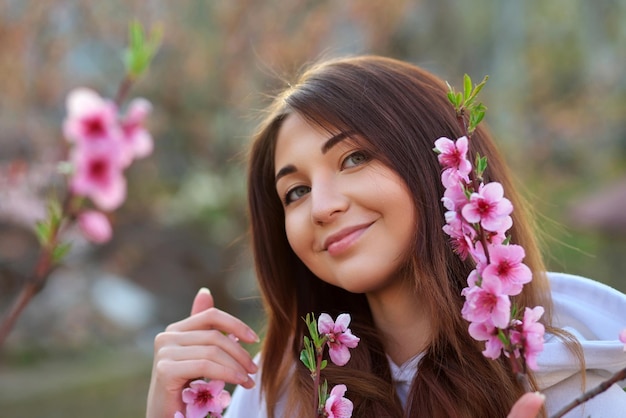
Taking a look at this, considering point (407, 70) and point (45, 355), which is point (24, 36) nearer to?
point (45, 355)

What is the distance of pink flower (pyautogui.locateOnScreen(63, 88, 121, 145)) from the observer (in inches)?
57.9

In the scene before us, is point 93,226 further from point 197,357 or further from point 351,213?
point 351,213

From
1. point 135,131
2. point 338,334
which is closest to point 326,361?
point 338,334

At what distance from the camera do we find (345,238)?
62.2 inches

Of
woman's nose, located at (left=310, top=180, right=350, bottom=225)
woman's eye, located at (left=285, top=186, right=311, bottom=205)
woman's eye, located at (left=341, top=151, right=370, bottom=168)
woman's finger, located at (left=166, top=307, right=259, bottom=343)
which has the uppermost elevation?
woman's eye, located at (left=341, top=151, right=370, bottom=168)

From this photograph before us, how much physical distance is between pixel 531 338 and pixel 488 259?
0.39 feet

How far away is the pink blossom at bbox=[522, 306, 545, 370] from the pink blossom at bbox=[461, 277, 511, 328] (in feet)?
0.10

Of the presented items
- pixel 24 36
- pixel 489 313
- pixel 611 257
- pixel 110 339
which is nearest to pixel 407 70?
pixel 489 313

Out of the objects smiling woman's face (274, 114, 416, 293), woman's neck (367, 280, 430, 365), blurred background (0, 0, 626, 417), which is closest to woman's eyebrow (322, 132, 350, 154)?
smiling woman's face (274, 114, 416, 293)

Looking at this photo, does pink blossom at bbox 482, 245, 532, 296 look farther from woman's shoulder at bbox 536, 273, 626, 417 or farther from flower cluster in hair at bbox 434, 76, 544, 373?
woman's shoulder at bbox 536, 273, 626, 417

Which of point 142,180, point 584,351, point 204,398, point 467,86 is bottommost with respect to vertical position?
point 142,180

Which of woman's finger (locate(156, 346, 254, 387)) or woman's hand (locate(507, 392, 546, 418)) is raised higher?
woman's hand (locate(507, 392, 546, 418))

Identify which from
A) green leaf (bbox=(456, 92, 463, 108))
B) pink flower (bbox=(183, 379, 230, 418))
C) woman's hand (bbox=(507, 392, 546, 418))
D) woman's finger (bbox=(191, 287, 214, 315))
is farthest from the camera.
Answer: woman's finger (bbox=(191, 287, 214, 315))

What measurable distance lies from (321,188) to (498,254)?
1.79 feet
